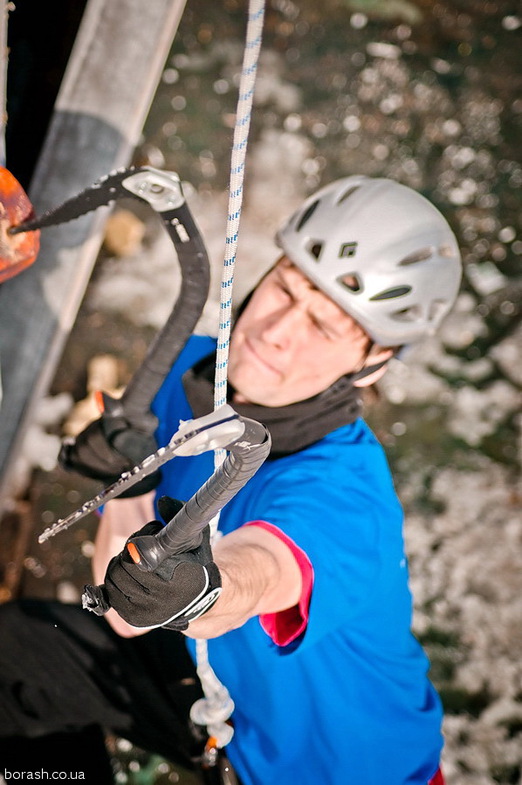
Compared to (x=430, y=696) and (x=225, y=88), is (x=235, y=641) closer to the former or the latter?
(x=430, y=696)

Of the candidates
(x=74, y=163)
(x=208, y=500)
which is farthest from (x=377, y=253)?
(x=74, y=163)

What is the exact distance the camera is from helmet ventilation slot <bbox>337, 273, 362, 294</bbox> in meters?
2.01

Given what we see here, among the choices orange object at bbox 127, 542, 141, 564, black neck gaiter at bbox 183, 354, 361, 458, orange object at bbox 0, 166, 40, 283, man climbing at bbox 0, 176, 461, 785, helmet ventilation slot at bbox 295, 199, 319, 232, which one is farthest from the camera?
helmet ventilation slot at bbox 295, 199, 319, 232

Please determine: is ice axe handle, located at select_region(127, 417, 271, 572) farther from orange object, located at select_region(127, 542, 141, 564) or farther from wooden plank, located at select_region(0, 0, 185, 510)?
wooden plank, located at select_region(0, 0, 185, 510)

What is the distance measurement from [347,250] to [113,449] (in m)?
1.03

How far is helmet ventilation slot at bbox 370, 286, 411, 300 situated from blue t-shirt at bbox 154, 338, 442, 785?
0.49 m

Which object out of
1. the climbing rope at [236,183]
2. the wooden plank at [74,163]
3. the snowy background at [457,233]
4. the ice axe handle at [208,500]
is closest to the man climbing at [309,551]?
the ice axe handle at [208,500]

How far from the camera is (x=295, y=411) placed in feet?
6.53

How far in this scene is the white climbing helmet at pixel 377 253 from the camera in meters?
2.02

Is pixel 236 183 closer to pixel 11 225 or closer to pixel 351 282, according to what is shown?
pixel 11 225

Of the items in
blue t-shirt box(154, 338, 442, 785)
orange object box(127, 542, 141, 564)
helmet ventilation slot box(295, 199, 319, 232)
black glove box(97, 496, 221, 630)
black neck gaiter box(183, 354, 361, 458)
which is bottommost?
blue t-shirt box(154, 338, 442, 785)

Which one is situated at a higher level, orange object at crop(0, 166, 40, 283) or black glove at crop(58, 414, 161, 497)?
orange object at crop(0, 166, 40, 283)

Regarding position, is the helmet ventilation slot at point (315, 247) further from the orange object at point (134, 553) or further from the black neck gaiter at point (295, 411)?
the orange object at point (134, 553)

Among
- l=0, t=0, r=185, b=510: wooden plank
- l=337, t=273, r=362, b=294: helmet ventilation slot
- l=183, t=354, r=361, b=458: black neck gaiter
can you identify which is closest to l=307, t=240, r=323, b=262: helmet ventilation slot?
l=337, t=273, r=362, b=294: helmet ventilation slot
